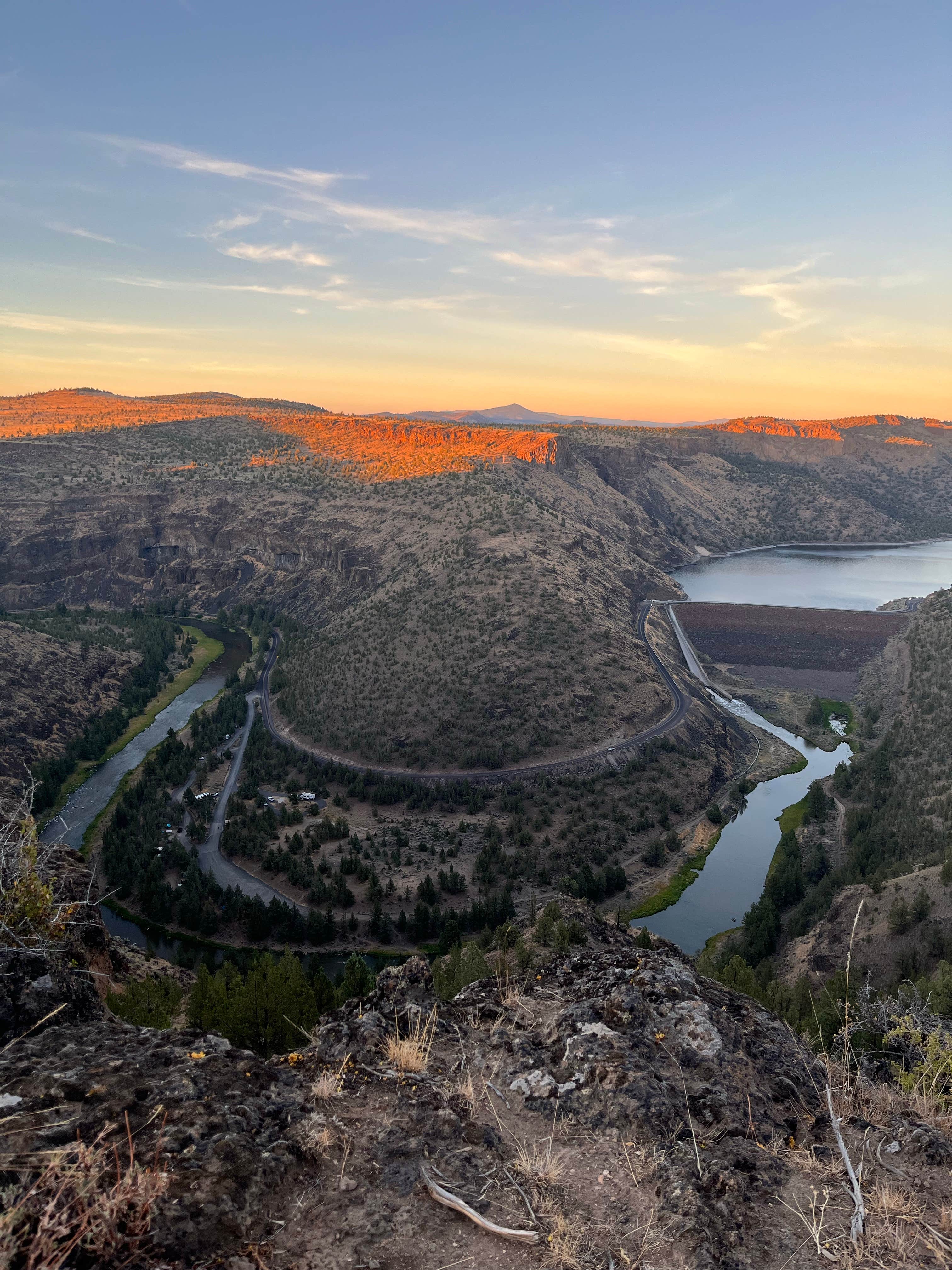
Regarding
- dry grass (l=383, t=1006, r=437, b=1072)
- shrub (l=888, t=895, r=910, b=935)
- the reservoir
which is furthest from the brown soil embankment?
dry grass (l=383, t=1006, r=437, b=1072)

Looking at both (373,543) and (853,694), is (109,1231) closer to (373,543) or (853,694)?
(853,694)

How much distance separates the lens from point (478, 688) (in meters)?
74.5

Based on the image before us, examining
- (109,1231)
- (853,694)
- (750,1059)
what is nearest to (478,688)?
(853,694)

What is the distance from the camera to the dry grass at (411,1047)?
912 centimetres

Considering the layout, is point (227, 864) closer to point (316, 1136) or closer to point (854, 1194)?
point (316, 1136)

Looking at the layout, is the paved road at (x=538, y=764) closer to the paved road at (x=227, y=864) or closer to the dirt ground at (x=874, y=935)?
the paved road at (x=227, y=864)

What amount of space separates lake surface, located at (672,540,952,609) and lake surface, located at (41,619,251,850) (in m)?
86.0

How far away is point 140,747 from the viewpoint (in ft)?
261

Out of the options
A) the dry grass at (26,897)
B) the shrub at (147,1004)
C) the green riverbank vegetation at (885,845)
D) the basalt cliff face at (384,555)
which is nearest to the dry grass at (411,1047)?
the dry grass at (26,897)

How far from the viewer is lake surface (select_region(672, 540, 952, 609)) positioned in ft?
468

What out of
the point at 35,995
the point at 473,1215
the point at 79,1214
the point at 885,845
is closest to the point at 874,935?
the point at 885,845

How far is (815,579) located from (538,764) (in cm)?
12570

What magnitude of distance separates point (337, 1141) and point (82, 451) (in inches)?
7387

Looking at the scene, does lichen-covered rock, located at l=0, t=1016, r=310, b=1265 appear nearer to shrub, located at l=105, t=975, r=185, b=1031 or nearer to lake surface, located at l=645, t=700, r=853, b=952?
shrub, located at l=105, t=975, r=185, b=1031
